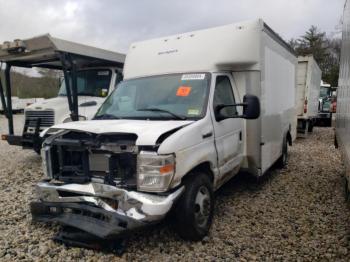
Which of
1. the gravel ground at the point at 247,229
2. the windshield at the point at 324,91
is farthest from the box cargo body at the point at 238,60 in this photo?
the windshield at the point at 324,91

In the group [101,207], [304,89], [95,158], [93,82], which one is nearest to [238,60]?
[95,158]

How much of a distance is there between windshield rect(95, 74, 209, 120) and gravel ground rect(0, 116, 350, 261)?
5.14 ft

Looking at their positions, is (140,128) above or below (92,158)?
above

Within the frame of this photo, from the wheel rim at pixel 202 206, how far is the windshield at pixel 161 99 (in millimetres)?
973

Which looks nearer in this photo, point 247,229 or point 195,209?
point 195,209

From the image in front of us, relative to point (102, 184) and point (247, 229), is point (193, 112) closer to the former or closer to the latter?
point (102, 184)

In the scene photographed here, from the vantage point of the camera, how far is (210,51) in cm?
496

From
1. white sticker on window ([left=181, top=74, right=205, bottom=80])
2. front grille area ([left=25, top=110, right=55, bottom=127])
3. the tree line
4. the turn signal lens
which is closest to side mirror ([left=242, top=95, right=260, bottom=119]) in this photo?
white sticker on window ([left=181, top=74, right=205, bottom=80])

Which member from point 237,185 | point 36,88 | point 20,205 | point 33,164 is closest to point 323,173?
point 237,185

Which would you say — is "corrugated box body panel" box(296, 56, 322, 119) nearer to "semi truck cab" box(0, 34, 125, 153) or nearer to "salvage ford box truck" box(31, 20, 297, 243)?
"salvage ford box truck" box(31, 20, 297, 243)

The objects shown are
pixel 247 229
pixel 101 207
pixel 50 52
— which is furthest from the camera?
pixel 50 52

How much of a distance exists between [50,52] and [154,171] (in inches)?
205

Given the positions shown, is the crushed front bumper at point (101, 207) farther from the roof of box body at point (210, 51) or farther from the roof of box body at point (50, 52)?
the roof of box body at point (50, 52)

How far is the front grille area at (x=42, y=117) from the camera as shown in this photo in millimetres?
8141
